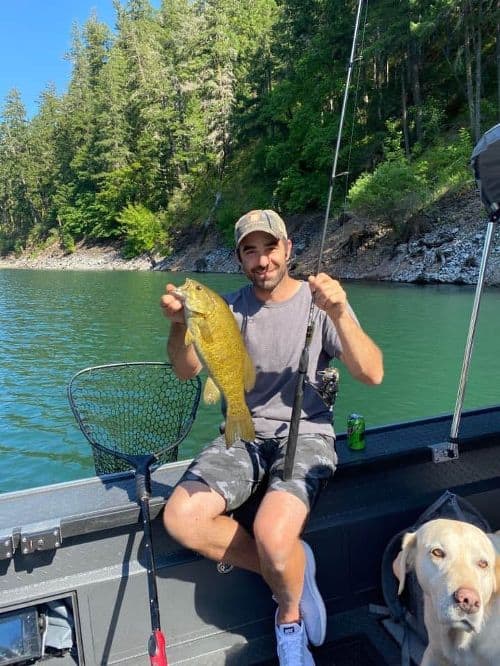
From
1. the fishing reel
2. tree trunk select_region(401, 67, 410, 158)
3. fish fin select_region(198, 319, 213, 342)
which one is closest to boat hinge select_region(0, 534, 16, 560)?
fish fin select_region(198, 319, 213, 342)

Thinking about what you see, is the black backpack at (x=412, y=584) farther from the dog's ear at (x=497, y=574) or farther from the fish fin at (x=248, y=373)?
the fish fin at (x=248, y=373)

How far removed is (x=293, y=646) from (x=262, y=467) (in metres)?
0.81

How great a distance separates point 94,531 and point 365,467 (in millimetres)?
1404

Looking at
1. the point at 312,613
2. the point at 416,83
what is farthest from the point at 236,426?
the point at 416,83

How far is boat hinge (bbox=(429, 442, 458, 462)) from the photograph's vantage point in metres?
2.91

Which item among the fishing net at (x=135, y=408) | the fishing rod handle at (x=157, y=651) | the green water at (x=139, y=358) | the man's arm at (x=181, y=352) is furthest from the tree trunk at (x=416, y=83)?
the fishing rod handle at (x=157, y=651)

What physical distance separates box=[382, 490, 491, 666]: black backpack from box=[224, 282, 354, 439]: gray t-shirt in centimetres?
66

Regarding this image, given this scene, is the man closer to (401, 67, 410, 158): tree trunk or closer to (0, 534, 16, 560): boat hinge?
(0, 534, 16, 560): boat hinge

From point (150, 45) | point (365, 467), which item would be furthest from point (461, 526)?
point (150, 45)

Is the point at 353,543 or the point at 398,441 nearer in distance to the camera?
the point at 353,543

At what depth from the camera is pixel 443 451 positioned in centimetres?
292

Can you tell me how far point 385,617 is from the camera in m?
2.81

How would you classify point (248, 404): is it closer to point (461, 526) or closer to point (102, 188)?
point (461, 526)

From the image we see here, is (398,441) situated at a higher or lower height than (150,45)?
lower
